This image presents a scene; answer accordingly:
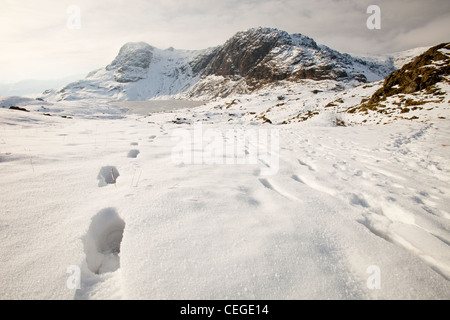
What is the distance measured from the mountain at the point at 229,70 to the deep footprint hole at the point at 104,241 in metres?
67.0

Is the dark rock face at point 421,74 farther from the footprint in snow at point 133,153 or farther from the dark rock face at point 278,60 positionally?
the dark rock face at point 278,60

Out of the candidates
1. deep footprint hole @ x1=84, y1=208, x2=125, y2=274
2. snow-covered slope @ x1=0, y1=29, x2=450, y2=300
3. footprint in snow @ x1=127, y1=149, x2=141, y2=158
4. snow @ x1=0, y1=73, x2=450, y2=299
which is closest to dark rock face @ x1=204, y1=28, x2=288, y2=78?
footprint in snow @ x1=127, y1=149, x2=141, y2=158

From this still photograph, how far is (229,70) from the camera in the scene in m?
119

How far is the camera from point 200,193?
256 cm

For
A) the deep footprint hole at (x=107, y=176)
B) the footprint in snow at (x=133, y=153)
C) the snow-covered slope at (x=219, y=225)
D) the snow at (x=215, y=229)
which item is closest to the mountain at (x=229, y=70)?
the snow-covered slope at (x=219, y=225)

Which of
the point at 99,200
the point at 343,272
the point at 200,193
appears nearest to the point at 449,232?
the point at 343,272

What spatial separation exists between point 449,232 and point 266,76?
303 feet

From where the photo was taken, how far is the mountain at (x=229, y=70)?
70.1 m

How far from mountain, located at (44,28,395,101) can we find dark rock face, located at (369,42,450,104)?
154ft

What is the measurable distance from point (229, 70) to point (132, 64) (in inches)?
4512

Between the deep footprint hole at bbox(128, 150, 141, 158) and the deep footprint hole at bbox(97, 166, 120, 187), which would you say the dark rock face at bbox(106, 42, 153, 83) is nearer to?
the deep footprint hole at bbox(128, 150, 141, 158)

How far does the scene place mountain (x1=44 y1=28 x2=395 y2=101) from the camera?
70125 mm
